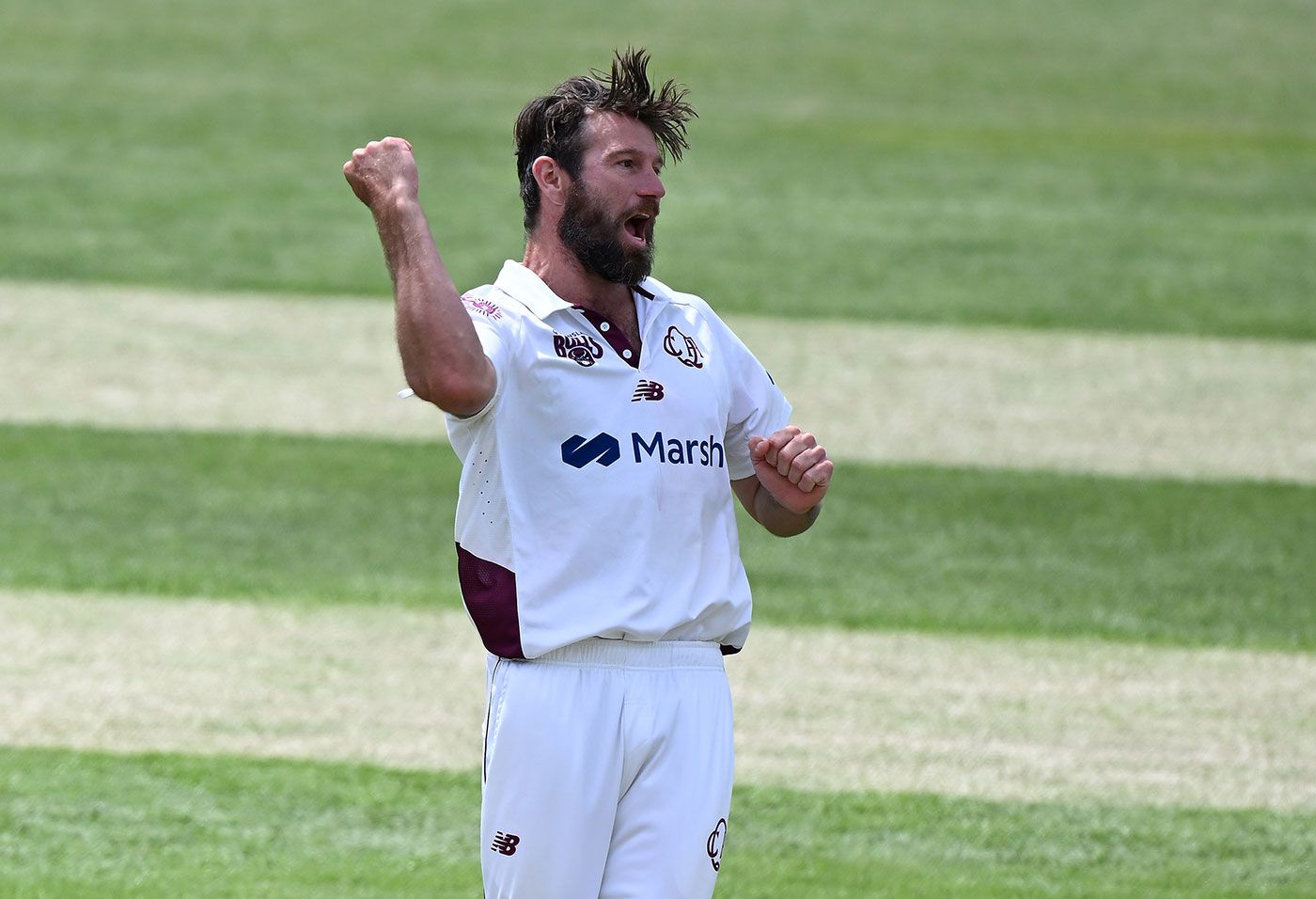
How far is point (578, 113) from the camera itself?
11.3 ft

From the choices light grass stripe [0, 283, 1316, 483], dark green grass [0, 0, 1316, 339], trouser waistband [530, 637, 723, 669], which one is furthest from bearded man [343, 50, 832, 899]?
dark green grass [0, 0, 1316, 339]

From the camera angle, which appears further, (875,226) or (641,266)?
(875,226)

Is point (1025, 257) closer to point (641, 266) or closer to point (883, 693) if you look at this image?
point (883, 693)

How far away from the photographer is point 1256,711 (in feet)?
22.9

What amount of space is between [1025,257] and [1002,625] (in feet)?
19.7

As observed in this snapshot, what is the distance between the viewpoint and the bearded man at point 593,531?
3281 mm

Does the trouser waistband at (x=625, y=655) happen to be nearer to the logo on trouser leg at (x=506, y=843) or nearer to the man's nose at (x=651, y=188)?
the logo on trouser leg at (x=506, y=843)

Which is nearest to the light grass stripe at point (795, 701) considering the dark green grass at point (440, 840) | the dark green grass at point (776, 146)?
the dark green grass at point (440, 840)

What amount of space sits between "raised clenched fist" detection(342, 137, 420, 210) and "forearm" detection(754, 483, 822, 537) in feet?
3.17

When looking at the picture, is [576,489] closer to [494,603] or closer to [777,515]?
[494,603]

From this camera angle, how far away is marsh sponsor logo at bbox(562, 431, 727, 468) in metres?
3.33

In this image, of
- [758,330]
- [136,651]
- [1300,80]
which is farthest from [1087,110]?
[136,651]

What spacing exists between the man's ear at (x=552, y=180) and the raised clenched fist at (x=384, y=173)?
32 centimetres

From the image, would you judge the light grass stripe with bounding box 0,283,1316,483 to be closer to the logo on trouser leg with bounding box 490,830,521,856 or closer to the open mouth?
the open mouth
